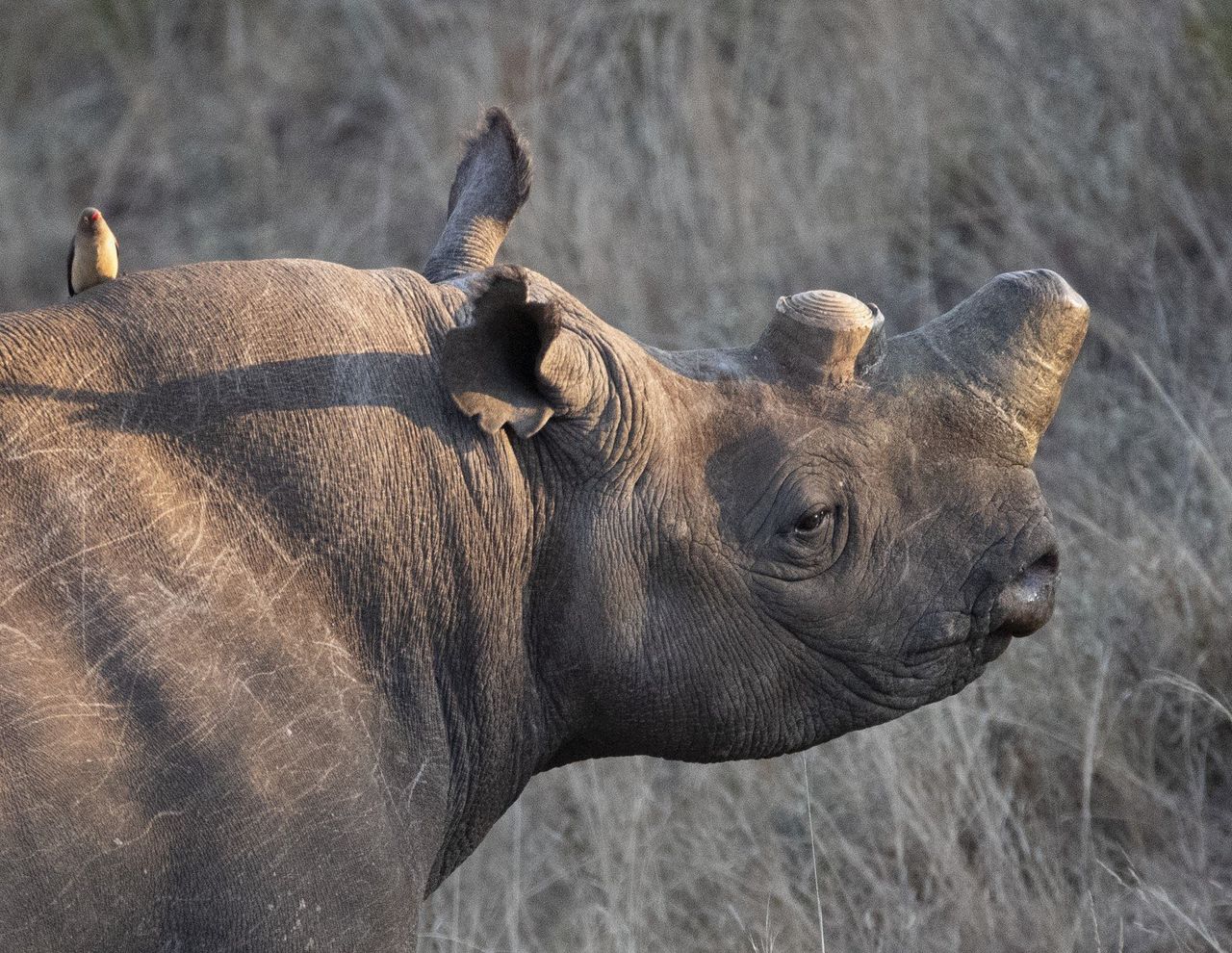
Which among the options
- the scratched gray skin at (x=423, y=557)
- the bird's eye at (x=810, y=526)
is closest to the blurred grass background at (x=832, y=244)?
the scratched gray skin at (x=423, y=557)

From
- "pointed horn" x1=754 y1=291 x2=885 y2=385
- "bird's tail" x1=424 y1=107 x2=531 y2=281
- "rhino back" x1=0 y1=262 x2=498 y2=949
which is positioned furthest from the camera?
"bird's tail" x1=424 y1=107 x2=531 y2=281

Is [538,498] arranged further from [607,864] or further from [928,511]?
[607,864]

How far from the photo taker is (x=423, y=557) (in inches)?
108

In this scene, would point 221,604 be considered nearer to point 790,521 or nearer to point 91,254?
point 91,254

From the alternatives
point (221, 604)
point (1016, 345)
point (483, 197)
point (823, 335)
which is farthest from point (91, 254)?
point (1016, 345)

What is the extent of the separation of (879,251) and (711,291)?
0.70 m

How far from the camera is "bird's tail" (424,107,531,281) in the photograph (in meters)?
3.22

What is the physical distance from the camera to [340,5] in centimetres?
1106

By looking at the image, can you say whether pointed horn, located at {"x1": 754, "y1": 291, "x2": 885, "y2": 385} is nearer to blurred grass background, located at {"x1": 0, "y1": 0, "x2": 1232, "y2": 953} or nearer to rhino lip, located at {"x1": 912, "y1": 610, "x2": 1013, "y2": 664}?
rhino lip, located at {"x1": 912, "y1": 610, "x2": 1013, "y2": 664}

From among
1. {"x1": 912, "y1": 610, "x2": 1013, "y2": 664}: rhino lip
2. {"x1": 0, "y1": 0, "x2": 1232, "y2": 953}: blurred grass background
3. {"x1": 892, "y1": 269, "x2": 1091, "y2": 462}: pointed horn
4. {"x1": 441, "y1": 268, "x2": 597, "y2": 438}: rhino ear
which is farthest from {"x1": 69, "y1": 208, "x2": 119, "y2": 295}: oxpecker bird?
{"x1": 0, "y1": 0, "x2": 1232, "y2": 953}: blurred grass background

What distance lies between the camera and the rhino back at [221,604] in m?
2.33

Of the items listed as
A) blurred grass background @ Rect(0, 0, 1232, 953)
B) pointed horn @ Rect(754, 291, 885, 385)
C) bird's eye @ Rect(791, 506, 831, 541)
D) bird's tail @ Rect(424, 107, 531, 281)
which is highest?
pointed horn @ Rect(754, 291, 885, 385)

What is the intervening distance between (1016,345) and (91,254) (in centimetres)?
149

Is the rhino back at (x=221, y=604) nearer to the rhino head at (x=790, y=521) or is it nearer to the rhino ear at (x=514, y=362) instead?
the rhino ear at (x=514, y=362)
